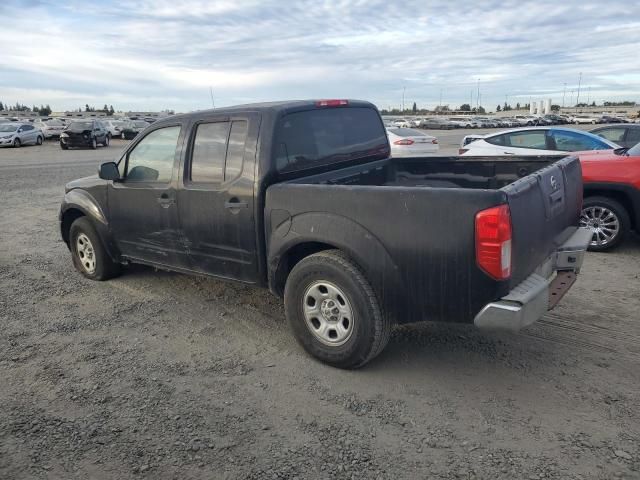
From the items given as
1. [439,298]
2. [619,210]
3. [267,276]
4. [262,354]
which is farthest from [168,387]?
[619,210]

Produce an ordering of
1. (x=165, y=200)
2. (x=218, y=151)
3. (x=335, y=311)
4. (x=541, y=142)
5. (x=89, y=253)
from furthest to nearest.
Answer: (x=541, y=142)
(x=89, y=253)
(x=165, y=200)
(x=218, y=151)
(x=335, y=311)

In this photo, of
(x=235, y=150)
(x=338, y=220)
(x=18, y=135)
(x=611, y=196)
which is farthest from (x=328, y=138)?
(x=18, y=135)

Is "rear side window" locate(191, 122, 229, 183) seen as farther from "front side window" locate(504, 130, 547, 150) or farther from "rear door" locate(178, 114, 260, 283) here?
"front side window" locate(504, 130, 547, 150)

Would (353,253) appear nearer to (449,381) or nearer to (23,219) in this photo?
(449,381)

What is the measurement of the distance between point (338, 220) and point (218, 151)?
1420 millimetres

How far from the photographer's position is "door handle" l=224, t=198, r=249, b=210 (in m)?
4.19

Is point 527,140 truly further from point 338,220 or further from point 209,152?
point 338,220

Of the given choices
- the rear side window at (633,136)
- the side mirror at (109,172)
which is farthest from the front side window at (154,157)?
the rear side window at (633,136)

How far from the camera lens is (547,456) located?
9.45ft

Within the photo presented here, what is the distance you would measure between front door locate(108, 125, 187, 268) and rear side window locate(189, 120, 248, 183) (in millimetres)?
252

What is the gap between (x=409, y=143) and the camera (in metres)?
16.6

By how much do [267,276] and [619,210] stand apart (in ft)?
15.5

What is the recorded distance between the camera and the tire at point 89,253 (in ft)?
19.1

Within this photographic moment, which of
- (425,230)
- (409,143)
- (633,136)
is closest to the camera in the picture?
(425,230)
